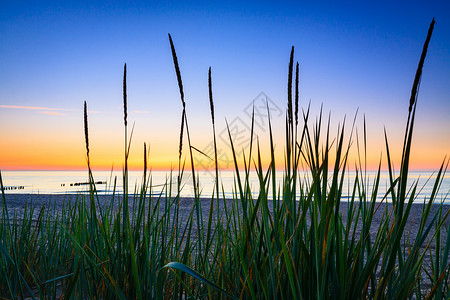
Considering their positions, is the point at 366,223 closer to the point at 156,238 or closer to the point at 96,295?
the point at 156,238

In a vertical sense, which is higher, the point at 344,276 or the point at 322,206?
the point at 322,206

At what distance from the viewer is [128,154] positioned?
1.20 meters

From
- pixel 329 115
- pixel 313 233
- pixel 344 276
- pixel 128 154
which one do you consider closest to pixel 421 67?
pixel 329 115

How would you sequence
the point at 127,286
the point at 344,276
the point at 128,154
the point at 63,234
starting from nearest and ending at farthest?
the point at 344,276
the point at 128,154
the point at 127,286
the point at 63,234

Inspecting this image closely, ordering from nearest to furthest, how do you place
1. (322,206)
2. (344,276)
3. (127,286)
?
(322,206) → (344,276) → (127,286)

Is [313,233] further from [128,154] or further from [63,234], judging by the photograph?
[63,234]

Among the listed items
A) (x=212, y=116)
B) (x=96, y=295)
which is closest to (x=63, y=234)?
(x=96, y=295)

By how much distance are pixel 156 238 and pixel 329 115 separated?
911 mm

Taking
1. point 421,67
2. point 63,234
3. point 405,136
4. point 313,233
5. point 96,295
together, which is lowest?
point 96,295

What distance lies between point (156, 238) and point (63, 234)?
96 cm

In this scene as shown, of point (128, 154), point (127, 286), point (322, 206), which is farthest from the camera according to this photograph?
point (127, 286)

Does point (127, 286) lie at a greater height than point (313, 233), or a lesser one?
lesser

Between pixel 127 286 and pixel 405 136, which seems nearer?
pixel 405 136

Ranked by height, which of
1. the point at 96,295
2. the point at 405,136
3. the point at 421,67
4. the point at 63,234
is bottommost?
the point at 96,295
